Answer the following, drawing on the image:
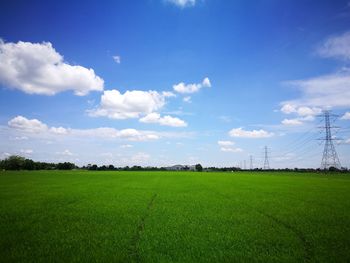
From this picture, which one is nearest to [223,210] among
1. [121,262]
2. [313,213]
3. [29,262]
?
[313,213]

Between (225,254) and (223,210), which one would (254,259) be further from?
(223,210)

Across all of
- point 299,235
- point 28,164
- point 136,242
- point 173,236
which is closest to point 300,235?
point 299,235

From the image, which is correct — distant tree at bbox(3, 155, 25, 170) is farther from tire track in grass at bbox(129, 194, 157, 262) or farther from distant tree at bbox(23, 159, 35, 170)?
tire track in grass at bbox(129, 194, 157, 262)

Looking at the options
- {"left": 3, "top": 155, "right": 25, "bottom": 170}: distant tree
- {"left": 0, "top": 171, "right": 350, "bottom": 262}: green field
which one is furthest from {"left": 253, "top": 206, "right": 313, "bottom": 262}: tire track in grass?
{"left": 3, "top": 155, "right": 25, "bottom": 170}: distant tree

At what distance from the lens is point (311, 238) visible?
11930 millimetres

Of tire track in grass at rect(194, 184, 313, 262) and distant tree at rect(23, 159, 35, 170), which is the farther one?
distant tree at rect(23, 159, 35, 170)

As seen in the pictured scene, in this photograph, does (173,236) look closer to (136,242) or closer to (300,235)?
(136,242)

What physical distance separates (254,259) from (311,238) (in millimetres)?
3712

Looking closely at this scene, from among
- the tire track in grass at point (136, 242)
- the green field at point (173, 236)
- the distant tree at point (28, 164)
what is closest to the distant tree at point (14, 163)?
the distant tree at point (28, 164)

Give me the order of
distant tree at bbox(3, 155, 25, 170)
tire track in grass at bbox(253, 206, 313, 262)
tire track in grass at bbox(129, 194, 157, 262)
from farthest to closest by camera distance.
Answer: distant tree at bbox(3, 155, 25, 170) < tire track in grass at bbox(253, 206, 313, 262) < tire track in grass at bbox(129, 194, 157, 262)

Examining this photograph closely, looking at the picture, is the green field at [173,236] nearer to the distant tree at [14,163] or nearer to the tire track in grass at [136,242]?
the tire track in grass at [136,242]

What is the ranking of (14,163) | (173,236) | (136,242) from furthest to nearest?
(14,163), (173,236), (136,242)

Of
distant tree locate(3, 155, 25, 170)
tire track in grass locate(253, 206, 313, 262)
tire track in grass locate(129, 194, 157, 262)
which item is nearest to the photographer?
tire track in grass locate(129, 194, 157, 262)

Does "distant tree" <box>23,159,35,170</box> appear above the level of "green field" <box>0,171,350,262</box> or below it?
above
